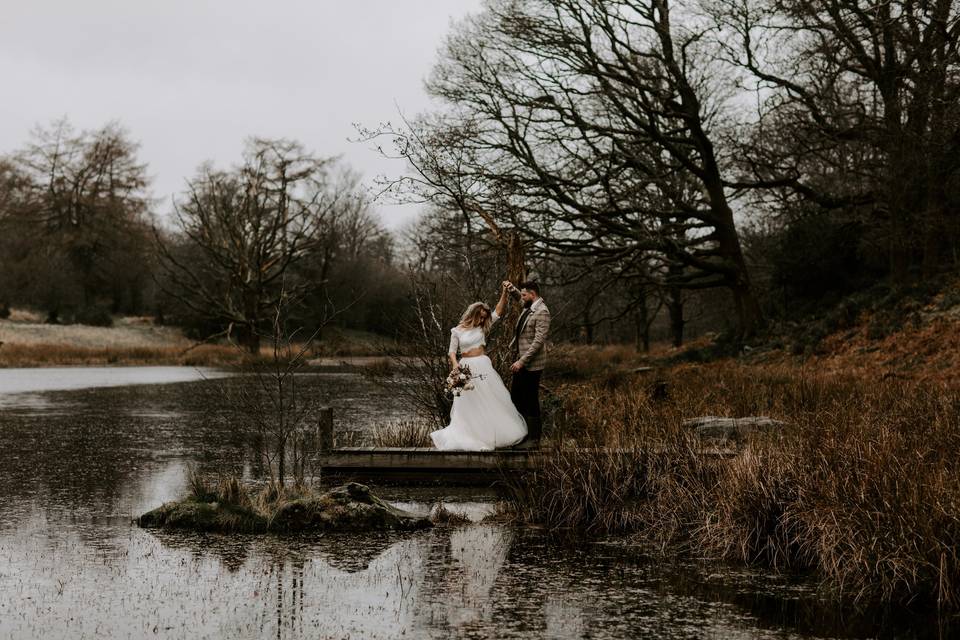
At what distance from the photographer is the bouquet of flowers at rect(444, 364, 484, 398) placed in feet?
39.9

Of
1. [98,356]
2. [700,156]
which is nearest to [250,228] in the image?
[98,356]

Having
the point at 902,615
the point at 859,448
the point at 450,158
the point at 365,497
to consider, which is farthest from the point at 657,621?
the point at 450,158

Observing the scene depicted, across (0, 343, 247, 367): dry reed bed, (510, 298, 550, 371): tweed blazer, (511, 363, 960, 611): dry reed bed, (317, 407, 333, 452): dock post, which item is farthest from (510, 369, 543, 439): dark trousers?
(0, 343, 247, 367): dry reed bed

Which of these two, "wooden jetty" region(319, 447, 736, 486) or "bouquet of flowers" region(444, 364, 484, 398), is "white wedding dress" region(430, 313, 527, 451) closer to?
"bouquet of flowers" region(444, 364, 484, 398)

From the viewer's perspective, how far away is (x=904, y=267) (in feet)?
85.4

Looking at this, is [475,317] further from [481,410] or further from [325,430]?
[325,430]

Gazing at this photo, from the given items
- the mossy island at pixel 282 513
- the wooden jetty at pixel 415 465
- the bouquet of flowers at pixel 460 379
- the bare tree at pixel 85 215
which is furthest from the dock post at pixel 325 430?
the bare tree at pixel 85 215

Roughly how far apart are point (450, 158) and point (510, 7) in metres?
4.39

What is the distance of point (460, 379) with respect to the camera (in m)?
12.2

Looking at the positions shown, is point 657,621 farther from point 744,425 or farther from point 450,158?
point 450,158

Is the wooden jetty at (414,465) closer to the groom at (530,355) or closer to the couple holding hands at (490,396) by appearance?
the couple holding hands at (490,396)

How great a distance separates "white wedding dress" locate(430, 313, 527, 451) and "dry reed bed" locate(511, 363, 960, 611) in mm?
945

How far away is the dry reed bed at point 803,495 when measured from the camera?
6934mm

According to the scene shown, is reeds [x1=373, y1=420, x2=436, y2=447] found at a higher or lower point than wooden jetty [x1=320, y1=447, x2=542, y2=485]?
higher
